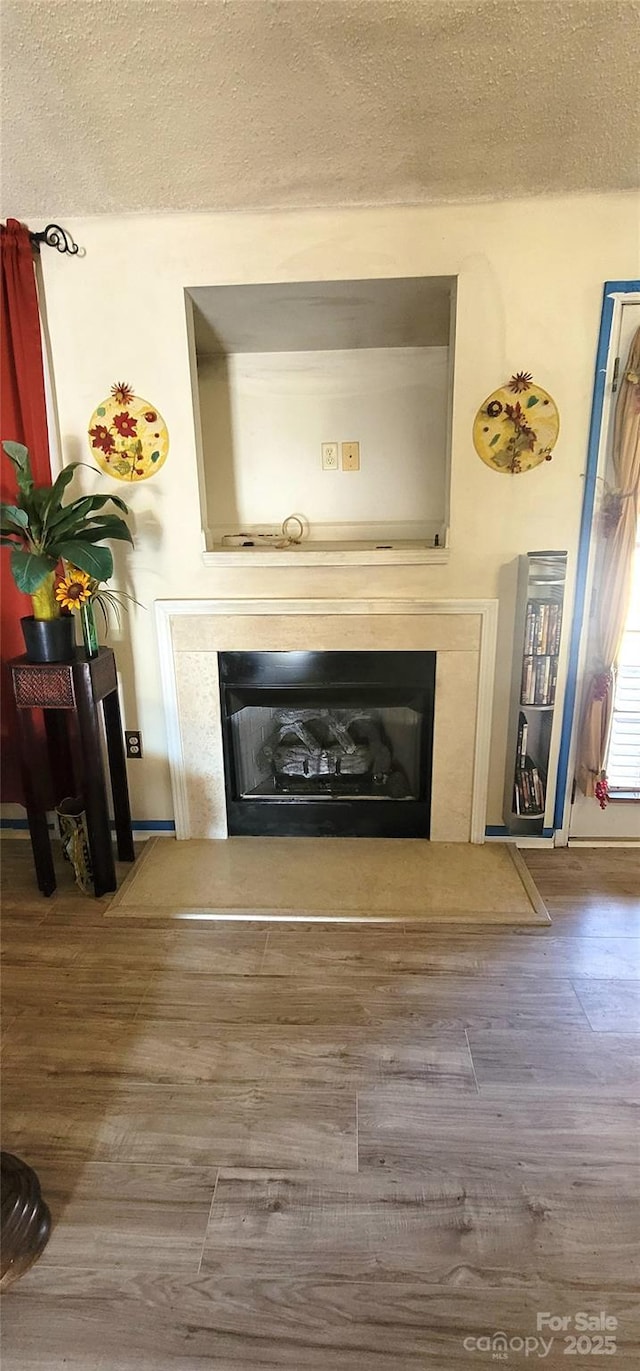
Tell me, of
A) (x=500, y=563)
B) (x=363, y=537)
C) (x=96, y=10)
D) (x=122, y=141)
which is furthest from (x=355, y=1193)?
(x=122, y=141)

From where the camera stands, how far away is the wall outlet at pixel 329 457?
8.42 ft

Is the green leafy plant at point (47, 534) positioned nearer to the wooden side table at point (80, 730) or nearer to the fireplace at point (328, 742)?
the wooden side table at point (80, 730)

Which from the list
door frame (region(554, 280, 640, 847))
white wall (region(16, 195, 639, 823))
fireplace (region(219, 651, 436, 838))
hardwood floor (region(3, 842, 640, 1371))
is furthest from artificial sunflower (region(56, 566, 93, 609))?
door frame (region(554, 280, 640, 847))

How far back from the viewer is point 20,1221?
1.15m

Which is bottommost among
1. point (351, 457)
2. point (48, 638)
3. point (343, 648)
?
point (343, 648)

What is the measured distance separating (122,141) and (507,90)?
0.98m

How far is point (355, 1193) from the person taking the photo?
48.0 inches

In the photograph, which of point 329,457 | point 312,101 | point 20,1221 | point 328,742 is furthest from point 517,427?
point 20,1221

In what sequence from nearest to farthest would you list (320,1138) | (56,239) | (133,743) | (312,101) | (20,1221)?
1. (20,1221)
2. (320,1138)
3. (312,101)
4. (56,239)
5. (133,743)

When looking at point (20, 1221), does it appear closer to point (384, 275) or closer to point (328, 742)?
point (328, 742)

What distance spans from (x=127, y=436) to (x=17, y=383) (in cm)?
39

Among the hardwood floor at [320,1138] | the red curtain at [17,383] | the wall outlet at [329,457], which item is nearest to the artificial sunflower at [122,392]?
the red curtain at [17,383]

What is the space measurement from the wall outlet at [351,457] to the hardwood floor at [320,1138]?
1.74 metres

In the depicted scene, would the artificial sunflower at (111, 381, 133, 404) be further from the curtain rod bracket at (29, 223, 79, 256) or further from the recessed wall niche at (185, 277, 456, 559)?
the curtain rod bracket at (29, 223, 79, 256)
